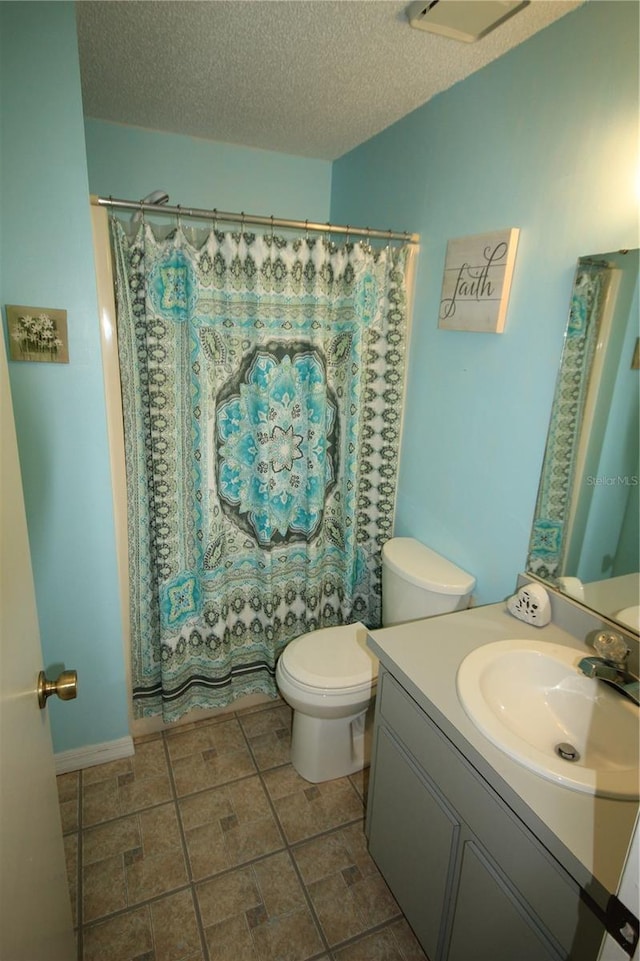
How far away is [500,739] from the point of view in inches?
38.6

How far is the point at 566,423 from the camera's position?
135 centimetres

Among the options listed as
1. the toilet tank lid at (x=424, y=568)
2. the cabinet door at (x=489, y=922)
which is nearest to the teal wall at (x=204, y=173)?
the toilet tank lid at (x=424, y=568)

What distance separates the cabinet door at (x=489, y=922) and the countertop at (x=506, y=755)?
194 mm

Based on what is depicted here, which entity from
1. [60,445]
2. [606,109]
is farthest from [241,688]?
[606,109]

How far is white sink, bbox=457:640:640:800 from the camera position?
38.8 inches

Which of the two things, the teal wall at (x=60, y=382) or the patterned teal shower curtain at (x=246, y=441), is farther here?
the patterned teal shower curtain at (x=246, y=441)

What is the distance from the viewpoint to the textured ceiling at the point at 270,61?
130 centimetres

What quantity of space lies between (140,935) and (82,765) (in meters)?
0.68

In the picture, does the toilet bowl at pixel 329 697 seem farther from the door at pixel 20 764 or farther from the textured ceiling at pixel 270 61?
the textured ceiling at pixel 270 61

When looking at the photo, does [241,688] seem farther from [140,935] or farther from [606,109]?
[606,109]

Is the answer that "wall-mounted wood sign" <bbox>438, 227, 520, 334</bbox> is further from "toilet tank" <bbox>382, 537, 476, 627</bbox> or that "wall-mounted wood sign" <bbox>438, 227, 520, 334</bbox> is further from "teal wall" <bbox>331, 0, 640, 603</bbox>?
"toilet tank" <bbox>382, 537, 476, 627</bbox>

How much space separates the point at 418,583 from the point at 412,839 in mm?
751

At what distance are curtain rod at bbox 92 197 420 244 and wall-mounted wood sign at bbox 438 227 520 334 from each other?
269 mm

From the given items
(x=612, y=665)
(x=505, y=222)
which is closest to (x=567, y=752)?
(x=612, y=665)
